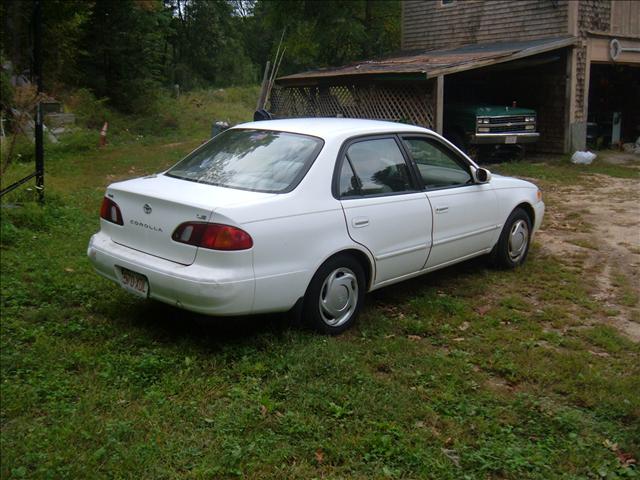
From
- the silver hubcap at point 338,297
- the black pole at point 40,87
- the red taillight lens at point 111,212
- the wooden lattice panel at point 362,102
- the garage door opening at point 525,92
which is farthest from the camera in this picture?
the garage door opening at point 525,92

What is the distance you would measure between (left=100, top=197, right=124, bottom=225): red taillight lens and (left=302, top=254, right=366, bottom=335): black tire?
1.50m

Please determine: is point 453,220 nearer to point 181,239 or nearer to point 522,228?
point 522,228

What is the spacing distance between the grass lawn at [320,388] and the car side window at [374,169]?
3.34 ft

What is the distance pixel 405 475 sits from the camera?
3480mm

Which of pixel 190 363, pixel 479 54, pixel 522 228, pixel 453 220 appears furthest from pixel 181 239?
pixel 479 54

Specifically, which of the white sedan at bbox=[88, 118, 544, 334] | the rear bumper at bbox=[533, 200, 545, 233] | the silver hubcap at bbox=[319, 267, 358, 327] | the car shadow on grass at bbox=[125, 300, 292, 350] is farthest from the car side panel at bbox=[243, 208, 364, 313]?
the rear bumper at bbox=[533, 200, 545, 233]

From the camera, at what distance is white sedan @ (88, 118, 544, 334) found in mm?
4617

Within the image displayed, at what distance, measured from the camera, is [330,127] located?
5.65m

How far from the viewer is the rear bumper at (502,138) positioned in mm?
15375

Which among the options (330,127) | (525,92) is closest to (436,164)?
(330,127)

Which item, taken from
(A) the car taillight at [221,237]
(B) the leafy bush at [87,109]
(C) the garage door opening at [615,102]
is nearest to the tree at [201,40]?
(B) the leafy bush at [87,109]

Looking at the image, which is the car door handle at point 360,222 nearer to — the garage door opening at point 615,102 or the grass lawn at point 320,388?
the grass lawn at point 320,388

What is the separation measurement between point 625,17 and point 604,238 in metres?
11.2

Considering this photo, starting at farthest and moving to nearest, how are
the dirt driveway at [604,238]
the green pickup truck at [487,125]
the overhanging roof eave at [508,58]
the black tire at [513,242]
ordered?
the green pickup truck at [487,125] → the overhanging roof eave at [508,58] → the black tire at [513,242] → the dirt driveway at [604,238]
